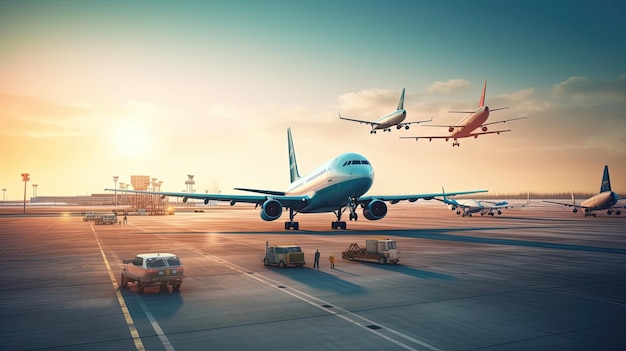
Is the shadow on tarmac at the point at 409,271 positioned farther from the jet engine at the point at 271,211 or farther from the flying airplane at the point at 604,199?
the flying airplane at the point at 604,199

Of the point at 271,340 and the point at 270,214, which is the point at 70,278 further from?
the point at 270,214

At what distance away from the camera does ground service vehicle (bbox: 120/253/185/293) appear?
63.7ft

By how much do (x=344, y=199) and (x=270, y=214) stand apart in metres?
9.27

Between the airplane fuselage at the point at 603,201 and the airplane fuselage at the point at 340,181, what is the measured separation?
224 feet

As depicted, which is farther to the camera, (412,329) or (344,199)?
(344,199)

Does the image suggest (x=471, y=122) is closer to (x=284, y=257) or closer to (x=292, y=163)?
(x=292, y=163)

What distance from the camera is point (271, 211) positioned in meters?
51.6

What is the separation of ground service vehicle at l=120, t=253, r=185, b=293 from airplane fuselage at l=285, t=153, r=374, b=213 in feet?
105

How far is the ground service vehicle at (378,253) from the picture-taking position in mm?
28016

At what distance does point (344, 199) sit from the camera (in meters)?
52.8

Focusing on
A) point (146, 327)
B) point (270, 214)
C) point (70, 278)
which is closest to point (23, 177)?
point (270, 214)

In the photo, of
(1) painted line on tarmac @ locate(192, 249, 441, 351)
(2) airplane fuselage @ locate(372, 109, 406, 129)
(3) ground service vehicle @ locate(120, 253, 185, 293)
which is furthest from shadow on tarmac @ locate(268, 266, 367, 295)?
(2) airplane fuselage @ locate(372, 109, 406, 129)

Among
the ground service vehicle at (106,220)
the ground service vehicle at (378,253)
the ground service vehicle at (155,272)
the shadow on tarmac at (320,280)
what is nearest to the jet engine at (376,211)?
the ground service vehicle at (378,253)

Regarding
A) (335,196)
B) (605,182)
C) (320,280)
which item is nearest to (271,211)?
(335,196)
